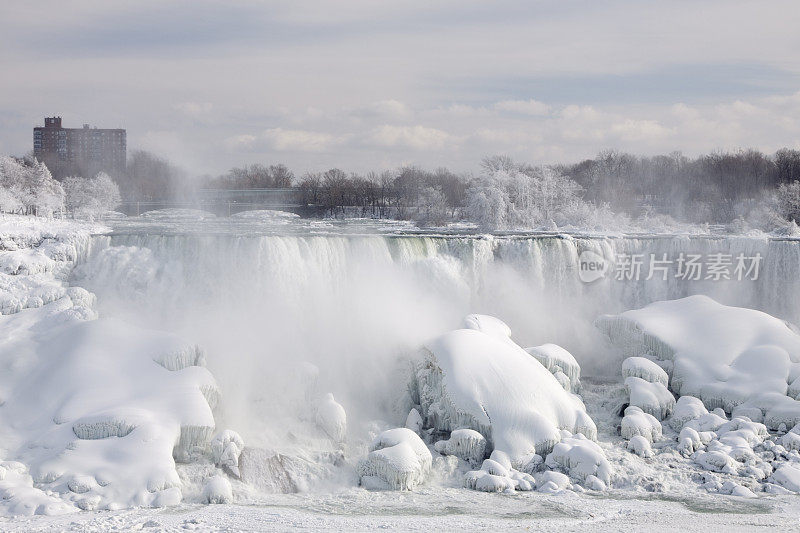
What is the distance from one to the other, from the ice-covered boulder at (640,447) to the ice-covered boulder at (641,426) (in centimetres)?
39

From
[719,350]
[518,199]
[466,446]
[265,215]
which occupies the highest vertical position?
[518,199]

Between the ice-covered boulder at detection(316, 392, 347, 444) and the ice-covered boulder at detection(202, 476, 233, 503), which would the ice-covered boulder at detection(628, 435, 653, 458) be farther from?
the ice-covered boulder at detection(202, 476, 233, 503)

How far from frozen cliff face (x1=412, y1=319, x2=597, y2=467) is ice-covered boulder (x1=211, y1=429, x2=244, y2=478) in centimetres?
382

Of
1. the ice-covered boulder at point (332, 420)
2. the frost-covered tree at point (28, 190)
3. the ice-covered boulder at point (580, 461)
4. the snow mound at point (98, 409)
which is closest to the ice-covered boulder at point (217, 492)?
the snow mound at point (98, 409)

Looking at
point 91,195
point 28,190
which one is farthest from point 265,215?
point 28,190

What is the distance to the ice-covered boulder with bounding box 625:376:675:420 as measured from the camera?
16.3m

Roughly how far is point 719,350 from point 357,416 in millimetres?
9045

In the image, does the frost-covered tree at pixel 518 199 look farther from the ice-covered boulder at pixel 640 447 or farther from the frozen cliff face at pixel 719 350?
the ice-covered boulder at pixel 640 447

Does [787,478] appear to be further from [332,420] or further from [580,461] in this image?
[332,420]

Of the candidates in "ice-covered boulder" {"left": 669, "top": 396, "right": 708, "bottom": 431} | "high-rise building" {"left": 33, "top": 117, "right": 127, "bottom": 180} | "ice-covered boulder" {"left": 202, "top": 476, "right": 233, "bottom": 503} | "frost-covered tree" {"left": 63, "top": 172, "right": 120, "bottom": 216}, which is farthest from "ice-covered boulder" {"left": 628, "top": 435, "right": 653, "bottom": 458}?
"high-rise building" {"left": 33, "top": 117, "right": 127, "bottom": 180}

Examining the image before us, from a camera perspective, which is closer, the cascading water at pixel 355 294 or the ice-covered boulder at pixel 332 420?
the ice-covered boulder at pixel 332 420

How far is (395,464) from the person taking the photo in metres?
12.8

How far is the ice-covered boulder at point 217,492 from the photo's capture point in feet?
39.3

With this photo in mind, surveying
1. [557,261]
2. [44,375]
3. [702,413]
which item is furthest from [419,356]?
[557,261]
